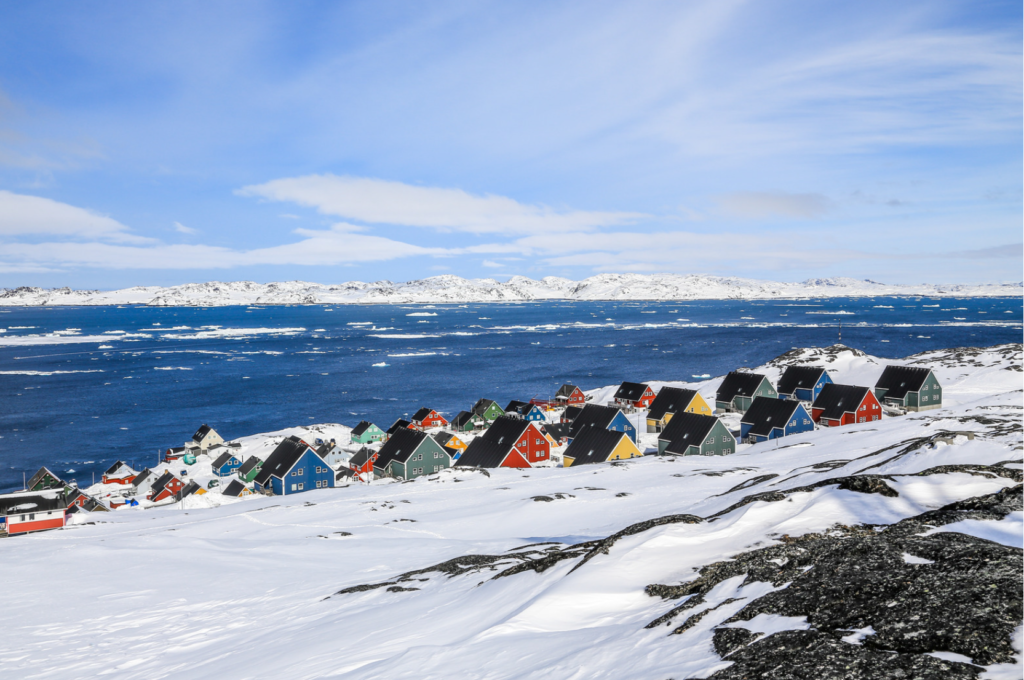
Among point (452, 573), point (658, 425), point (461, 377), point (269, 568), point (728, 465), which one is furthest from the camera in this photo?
point (461, 377)

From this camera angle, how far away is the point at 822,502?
43.9 ft

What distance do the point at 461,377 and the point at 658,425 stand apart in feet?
202

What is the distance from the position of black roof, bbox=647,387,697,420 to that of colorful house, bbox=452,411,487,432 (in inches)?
1004

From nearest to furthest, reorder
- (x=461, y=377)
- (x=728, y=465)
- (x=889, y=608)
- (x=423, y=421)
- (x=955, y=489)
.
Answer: (x=889, y=608) → (x=955, y=489) → (x=728, y=465) → (x=423, y=421) → (x=461, y=377)

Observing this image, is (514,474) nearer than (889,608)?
No

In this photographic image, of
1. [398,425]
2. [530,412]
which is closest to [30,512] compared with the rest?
[398,425]

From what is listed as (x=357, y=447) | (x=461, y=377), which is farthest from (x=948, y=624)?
(x=461, y=377)

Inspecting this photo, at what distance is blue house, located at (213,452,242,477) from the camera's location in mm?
64375

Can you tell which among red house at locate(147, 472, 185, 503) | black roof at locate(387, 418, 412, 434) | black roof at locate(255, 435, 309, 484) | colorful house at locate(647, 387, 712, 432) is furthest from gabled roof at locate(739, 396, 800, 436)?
red house at locate(147, 472, 185, 503)

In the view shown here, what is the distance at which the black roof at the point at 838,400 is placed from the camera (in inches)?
2213

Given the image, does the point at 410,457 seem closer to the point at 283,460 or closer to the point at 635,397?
the point at 283,460

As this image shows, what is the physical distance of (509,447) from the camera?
53094mm

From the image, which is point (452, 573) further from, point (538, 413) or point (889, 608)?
point (538, 413)

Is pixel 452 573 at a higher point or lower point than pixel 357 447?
higher
